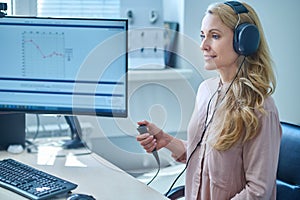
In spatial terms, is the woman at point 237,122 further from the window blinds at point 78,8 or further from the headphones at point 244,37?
the window blinds at point 78,8

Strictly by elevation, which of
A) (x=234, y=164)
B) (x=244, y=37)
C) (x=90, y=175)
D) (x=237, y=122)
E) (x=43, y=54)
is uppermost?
(x=244, y=37)

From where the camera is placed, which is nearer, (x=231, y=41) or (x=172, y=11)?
(x=231, y=41)

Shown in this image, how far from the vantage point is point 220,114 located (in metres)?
1.44

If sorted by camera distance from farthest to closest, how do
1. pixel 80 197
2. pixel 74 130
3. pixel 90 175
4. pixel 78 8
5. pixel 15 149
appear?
pixel 78 8
pixel 74 130
pixel 15 149
pixel 90 175
pixel 80 197

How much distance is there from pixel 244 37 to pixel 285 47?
2.07ft

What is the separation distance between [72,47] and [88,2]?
0.81 m

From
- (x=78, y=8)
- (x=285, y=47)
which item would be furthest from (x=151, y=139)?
(x=78, y=8)

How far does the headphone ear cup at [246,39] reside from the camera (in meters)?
1.31

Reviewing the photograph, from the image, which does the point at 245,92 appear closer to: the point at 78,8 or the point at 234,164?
the point at 234,164

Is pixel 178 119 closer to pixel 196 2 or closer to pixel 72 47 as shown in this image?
pixel 196 2

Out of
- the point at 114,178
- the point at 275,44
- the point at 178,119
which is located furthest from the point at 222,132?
the point at 178,119

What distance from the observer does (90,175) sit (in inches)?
61.1

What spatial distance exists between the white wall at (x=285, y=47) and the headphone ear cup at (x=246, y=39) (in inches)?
20.8

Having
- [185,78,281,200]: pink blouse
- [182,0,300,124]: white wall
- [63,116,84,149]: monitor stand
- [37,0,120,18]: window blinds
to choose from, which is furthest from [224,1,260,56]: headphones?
[37,0,120,18]: window blinds
